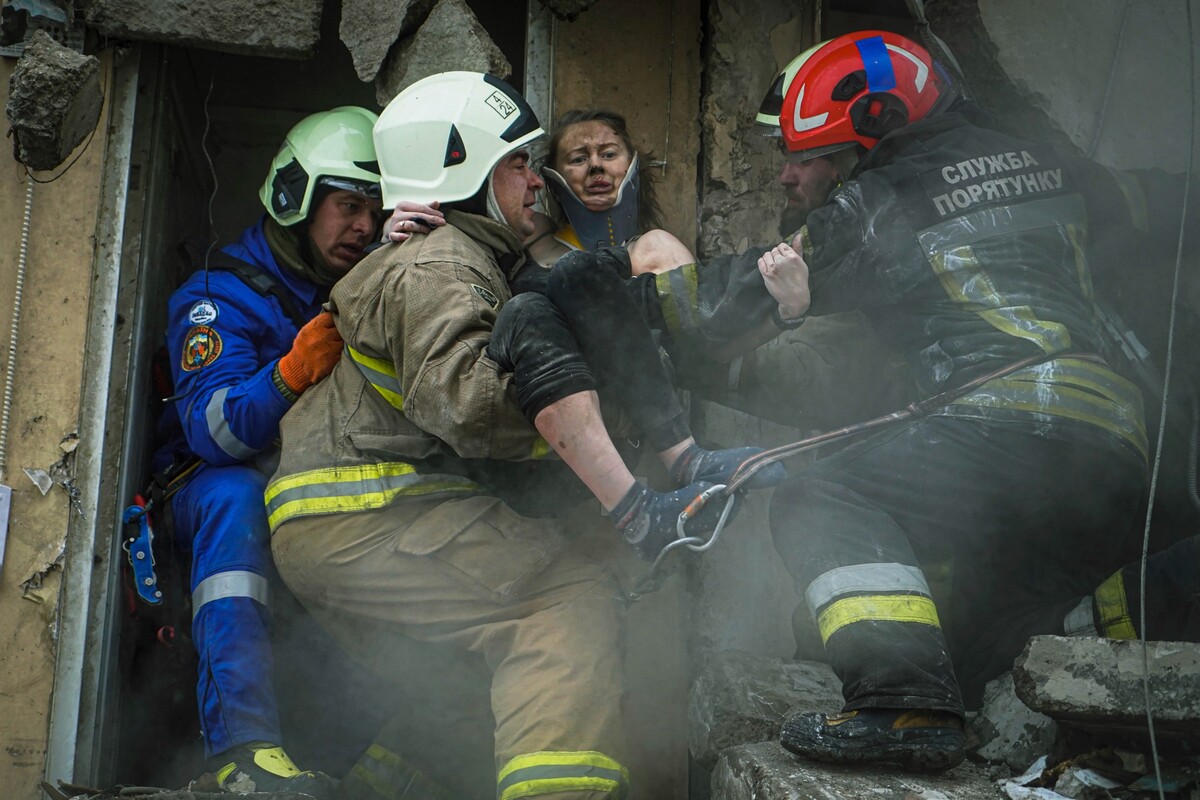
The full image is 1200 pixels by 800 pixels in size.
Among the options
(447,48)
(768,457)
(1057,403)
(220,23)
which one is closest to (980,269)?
(1057,403)

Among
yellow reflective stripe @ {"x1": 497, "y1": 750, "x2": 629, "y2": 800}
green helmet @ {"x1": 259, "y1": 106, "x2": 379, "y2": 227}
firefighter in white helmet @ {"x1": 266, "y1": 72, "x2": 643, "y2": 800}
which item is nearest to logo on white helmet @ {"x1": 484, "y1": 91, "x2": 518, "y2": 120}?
firefighter in white helmet @ {"x1": 266, "y1": 72, "x2": 643, "y2": 800}

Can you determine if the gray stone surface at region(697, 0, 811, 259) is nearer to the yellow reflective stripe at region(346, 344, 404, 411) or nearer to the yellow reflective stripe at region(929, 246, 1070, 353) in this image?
the yellow reflective stripe at region(929, 246, 1070, 353)

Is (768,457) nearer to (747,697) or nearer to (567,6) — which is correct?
(747,697)

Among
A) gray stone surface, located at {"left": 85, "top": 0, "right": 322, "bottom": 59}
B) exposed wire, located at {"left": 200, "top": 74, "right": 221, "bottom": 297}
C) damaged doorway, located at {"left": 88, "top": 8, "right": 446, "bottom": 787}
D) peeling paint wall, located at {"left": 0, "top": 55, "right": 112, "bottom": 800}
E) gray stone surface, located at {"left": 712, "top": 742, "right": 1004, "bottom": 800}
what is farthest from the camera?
exposed wire, located at {"left": 200, "top": 74, "right": 221, "bottom": 297}

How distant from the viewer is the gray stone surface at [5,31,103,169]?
370 centimetres

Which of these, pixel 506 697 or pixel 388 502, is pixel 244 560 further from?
pixel 506 697

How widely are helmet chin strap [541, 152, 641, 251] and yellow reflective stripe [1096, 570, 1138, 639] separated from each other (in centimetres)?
196

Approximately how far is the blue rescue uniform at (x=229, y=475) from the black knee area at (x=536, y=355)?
3.45ft

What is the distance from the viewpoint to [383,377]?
333cm

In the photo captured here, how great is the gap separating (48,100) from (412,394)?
1735mm

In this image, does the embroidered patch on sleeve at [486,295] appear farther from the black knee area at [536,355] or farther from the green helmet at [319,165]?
the green helmet at [319,165]

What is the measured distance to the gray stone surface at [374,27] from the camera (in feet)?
13.8

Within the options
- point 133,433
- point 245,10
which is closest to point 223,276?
point 133,433

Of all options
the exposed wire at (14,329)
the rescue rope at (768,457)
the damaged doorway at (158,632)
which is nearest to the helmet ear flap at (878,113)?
the rescue rope at (768,457)
